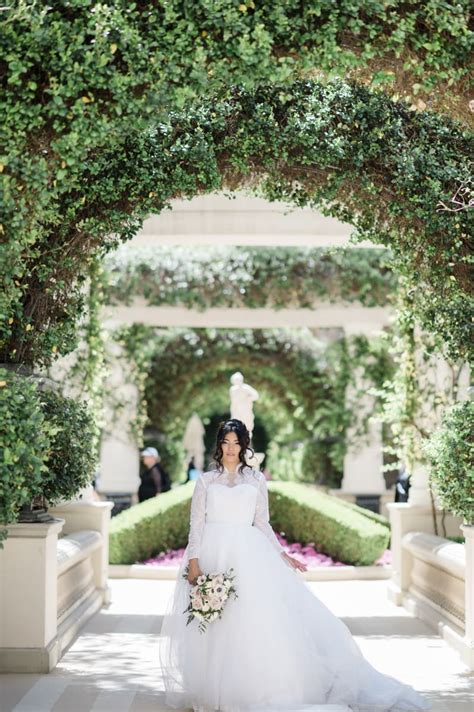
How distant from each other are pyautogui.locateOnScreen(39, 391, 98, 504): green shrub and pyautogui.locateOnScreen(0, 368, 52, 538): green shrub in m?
2.08

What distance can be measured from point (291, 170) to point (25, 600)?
350 centimetres

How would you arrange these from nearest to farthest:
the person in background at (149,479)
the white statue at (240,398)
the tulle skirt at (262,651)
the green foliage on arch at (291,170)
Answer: the tulle skirt at (262,651) < the green foliage on arch at (291,170) < the white statue at (240,398) < the person in background at (149,479)

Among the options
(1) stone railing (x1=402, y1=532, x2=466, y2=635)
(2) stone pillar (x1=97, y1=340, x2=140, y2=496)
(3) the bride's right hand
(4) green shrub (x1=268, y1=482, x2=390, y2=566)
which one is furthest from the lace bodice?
(2) stone pillar (x1=97, y1=340, x2=140, y2=496)

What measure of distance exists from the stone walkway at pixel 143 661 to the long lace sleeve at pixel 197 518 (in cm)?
94

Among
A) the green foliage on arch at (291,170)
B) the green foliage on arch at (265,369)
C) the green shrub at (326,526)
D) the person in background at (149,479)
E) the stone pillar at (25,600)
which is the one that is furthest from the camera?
the green foliage on arch at (265,369)

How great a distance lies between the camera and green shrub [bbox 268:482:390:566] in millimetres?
13945

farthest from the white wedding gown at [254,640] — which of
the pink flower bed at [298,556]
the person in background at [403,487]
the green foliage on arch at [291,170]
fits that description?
the pink flower bed at [298,556]

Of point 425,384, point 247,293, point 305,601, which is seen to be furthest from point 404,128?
point 247,293

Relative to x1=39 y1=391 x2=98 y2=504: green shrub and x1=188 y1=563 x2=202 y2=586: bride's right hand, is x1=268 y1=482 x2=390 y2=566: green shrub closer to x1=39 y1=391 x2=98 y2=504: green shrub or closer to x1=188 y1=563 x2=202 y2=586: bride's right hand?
x1=39 y1=391 x2=98 y2=504: green shrub

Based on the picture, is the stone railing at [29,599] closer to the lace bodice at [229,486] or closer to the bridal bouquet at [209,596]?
the lace bodice at [229,486]

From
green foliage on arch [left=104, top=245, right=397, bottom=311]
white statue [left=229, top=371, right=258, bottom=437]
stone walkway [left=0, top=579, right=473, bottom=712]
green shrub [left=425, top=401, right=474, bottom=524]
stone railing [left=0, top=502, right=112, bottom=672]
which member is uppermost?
green foliage on arch [left=104, top=245, right=397, bottom=311]

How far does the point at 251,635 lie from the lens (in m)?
6.32

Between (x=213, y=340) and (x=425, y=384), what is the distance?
11329 mm

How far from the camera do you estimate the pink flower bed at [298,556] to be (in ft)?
45.4
